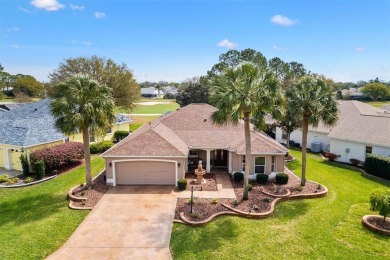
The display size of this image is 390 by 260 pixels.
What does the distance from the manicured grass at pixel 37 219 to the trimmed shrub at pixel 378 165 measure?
22.6 meters

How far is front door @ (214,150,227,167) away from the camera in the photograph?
24.4 m

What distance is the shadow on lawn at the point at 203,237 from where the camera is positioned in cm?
1196

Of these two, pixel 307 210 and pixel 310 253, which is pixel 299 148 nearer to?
pixel 307 210

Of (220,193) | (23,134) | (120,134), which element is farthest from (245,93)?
(120,134)

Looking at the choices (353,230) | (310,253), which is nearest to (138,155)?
(310,253)

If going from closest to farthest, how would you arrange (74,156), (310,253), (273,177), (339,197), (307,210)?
(310,253) < (307,210) < (339,197) < (273,177) < (74,156)

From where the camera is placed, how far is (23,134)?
23.8 m

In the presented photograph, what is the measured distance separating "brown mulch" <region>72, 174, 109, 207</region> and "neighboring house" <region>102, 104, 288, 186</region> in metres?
0.79

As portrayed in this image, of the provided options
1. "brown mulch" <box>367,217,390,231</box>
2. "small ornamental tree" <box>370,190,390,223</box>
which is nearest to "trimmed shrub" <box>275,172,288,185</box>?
"brown mulch" <box>367,217,390,231</box>

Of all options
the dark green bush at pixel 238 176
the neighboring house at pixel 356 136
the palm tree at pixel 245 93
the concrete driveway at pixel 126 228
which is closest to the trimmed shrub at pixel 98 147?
the concrete driveway at pixel 126 228

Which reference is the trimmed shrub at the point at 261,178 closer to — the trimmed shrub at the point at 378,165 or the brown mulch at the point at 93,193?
the trimmed shrub at the point at 378,165

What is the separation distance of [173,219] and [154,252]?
120 inches

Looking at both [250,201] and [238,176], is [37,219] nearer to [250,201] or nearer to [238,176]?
[250,201]

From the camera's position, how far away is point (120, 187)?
772 inches
